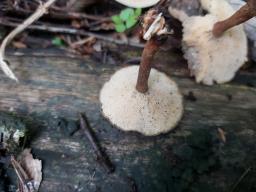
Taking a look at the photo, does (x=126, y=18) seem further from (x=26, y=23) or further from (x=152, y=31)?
(x=152, y=31)

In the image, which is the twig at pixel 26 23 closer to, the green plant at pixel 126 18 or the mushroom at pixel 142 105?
the green plant at pixel 126 18

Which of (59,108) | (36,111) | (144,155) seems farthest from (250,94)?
(36,111)

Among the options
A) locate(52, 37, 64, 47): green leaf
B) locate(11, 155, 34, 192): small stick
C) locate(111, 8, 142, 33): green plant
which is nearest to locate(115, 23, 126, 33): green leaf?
locate(111, 8, 142, 33): green plant

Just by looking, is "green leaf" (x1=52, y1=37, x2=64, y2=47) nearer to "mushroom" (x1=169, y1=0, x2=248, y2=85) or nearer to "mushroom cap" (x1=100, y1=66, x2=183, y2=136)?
"mushroom cap" (x1=100, y1=66, x2=183, y2=136)

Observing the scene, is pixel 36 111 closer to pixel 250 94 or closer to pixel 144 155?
pixel 144 155

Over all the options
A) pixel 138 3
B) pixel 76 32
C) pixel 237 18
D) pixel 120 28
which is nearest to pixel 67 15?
pixel 76 32

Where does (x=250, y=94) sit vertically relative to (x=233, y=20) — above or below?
below
